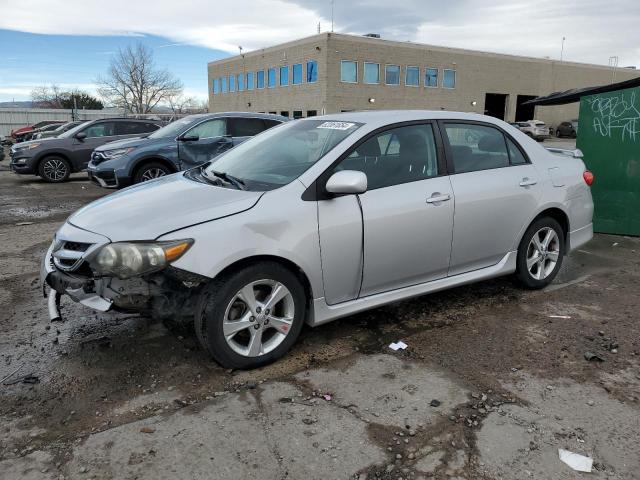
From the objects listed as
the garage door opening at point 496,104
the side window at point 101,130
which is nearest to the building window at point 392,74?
the garage door opening at point 496,104

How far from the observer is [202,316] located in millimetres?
3193

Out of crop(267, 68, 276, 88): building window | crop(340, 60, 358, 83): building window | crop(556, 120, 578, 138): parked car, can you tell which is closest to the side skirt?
crop(340, 60, 358, 83): building window

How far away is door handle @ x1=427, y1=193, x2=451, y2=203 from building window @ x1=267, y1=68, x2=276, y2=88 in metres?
43.5

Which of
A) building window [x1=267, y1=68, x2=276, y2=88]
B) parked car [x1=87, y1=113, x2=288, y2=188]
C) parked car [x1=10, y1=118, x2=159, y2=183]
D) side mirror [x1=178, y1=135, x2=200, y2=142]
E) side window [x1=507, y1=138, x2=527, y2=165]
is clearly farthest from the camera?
building window [x1=267, y1=68, x2=276, y2=88]

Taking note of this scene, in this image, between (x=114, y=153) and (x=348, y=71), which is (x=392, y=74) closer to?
(x=348, y=71)

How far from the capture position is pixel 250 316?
3.31 m

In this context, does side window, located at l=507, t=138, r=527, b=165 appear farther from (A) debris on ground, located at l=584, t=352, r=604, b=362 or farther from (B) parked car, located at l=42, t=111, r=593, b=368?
(A) debris on ground, located at l=584, t=352, r=604, b=362

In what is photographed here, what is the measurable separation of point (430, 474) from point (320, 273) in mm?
1429

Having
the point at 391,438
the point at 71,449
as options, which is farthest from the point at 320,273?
the point at 71,449

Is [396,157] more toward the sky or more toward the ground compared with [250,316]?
more toward the sky

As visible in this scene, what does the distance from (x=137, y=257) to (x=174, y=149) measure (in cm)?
732

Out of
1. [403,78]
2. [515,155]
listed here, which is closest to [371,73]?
[403,78]

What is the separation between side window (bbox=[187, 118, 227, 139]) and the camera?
1003cm

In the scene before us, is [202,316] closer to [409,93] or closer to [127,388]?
[127,388]
